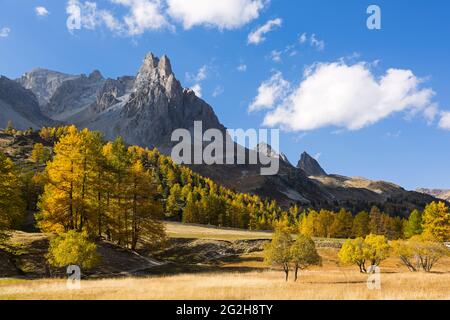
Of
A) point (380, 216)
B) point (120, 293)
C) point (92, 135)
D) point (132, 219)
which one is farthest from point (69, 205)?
point (380, 216)

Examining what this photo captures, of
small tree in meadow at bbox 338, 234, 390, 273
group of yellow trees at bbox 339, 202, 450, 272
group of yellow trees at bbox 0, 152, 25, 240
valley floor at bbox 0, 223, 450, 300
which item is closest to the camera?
valley floor at bbox 0, 223, 450, 300

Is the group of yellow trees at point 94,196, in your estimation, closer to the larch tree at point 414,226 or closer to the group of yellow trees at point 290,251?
the group of yellow trees at point 290,251

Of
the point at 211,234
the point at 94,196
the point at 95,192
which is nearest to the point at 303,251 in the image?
the point at 94,196

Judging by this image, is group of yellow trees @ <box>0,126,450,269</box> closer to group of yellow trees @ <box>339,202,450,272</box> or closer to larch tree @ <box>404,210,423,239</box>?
group of yellow trees @ <box>339,202,450,272</box>

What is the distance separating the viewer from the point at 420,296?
24484 mm

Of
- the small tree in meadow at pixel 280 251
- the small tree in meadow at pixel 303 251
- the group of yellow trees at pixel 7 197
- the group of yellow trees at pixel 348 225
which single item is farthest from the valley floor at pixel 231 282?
the group of yellow trees at pixel 348 225

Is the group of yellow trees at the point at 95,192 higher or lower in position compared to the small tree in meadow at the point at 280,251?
higher

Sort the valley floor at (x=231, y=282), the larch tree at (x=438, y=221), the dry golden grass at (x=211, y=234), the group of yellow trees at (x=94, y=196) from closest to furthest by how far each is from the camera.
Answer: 1. the valley floor at (x=231, y=282)
2. the group of yellow trees at (x=94, y=196)
3. the dry golden grass at (x=211, y=234)
4. the larch tree at (x=438, y=221)

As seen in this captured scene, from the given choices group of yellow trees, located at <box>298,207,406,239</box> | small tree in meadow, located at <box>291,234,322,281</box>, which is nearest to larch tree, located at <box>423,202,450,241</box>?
group of yellow trees, located at <box>298,207,406,239</box>

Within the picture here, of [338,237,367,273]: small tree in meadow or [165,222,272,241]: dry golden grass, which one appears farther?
[165,222,272,241]: dry golden grass

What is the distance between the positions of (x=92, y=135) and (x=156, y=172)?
124 metres

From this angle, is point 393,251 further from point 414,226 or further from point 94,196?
point 414,226

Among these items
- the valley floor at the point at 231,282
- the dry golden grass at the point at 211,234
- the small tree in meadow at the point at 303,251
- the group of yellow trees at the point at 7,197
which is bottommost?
the valley floor at the point at 231,282
